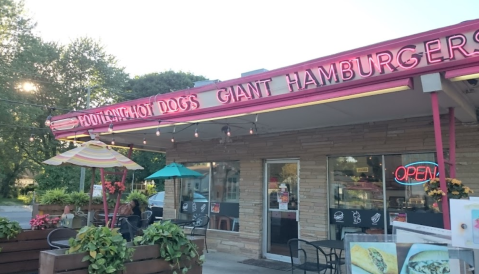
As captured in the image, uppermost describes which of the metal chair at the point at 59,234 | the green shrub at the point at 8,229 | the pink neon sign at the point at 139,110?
the pink neon sign at the point at 139,110

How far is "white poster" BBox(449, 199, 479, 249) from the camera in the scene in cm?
262

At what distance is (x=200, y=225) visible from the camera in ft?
31.4

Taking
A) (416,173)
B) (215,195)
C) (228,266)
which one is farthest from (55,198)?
(416,173)

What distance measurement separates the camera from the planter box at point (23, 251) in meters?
5.69

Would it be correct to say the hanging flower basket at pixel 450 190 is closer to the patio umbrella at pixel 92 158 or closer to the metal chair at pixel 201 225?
the patio umbrella at pixel 92 158

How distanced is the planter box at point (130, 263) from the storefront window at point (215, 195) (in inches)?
178

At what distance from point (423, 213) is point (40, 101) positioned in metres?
27.7

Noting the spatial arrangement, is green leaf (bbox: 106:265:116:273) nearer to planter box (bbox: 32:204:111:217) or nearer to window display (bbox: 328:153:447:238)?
window display (bbox: 328:153:447:238)

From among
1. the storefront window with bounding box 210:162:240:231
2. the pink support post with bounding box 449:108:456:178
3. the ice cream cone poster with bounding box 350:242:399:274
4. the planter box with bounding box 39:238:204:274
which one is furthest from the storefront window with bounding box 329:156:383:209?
the ice cream cone poster with bounding box 350:242:399:274

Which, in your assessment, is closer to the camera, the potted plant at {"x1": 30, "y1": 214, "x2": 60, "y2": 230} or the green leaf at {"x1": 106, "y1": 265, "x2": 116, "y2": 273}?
the green leaf at {"x1": 106, "y1": 265, "x2": 116, "y2": 273}

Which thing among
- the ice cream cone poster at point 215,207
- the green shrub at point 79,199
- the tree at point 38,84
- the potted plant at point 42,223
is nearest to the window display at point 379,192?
the ice cream cone poster at point 215,207

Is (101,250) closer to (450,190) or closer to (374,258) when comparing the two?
(374,258)

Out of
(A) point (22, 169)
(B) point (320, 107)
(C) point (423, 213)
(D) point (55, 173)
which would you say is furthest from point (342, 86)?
(A) point (22, 169)

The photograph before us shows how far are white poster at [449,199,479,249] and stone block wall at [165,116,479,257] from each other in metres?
3.85
